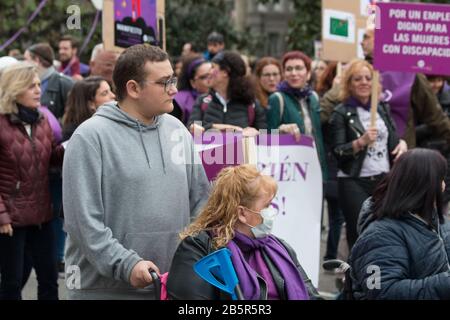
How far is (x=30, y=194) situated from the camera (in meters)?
6.36

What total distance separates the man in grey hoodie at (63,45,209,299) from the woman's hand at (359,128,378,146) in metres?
2.99

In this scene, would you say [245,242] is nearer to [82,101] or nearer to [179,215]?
[179,215]

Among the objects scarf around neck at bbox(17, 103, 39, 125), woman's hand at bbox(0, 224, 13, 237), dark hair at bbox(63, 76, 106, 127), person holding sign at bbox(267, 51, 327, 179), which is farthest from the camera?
person holding sign at bbox(267, 51, 327, 179)

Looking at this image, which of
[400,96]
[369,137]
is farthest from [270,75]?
[369,137]

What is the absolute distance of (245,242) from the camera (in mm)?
3967

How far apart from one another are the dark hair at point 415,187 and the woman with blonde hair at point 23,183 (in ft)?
8.83

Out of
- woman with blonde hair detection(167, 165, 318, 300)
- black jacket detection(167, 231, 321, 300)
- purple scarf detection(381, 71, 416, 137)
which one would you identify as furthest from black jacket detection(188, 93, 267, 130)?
black jacket detection(167, 231, 321, 300)

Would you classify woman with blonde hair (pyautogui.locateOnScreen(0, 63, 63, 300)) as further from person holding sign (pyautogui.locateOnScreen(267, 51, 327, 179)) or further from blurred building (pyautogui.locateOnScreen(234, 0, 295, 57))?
blurred building (pyautogui.locateOnScreen(234, 0, 295, 57))

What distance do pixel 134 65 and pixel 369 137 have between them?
10.6 ft

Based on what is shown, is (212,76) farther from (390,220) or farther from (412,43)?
(390,220)

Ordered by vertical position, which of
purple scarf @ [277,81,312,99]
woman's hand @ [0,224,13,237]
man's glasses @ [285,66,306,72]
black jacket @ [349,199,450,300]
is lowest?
woman's hand @ [0,224,13,237]

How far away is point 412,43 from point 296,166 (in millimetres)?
1190

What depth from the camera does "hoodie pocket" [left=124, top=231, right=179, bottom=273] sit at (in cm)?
415

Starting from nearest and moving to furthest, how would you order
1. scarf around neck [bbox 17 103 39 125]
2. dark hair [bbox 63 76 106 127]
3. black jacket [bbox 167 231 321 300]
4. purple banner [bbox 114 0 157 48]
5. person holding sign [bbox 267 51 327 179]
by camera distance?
black jacket [bbox 167 231 321 300]
scarf around neck [bbox 17 103 39 125]
purple banner [bbox 114 0 157 48]
dark hair [bbox 63 76 106 127]
person holding sign [bbox 267 51 327 179]
